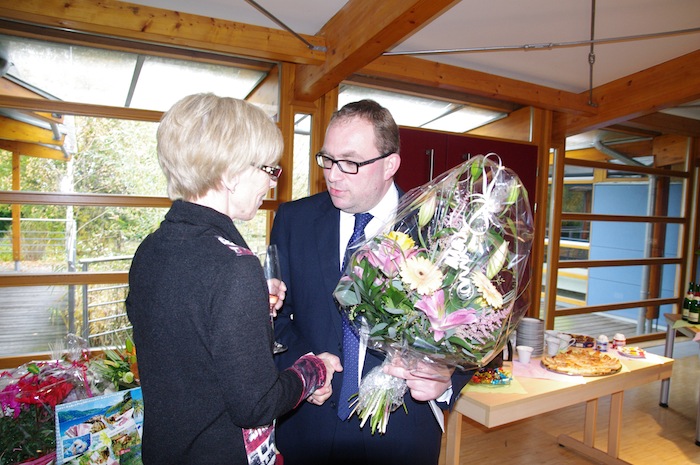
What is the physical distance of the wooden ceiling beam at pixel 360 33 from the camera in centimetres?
229

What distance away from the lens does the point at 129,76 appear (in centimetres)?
332

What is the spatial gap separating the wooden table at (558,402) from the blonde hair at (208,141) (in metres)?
1.79

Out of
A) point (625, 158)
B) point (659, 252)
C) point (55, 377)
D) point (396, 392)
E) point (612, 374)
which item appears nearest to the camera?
point (396, 392)

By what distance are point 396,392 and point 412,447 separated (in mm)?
284

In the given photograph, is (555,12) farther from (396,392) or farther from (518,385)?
(396,392)

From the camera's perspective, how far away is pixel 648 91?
4.14m

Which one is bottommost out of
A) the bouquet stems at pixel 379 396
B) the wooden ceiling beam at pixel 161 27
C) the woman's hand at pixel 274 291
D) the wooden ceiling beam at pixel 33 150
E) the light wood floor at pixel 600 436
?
the light wood floor at pixel 600 436

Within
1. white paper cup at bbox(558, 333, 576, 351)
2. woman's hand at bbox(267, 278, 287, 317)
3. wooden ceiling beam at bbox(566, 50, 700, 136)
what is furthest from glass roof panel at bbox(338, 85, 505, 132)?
woman's hand at bbox(267, 278, 287, 317)

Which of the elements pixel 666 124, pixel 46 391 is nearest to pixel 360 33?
pixel 46 391

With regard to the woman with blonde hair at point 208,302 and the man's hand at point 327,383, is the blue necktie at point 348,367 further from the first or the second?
the woman with blonde hair at point 208,302

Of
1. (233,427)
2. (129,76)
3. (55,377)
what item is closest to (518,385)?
(233,427)

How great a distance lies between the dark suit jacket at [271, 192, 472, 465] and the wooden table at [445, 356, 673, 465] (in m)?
0.75

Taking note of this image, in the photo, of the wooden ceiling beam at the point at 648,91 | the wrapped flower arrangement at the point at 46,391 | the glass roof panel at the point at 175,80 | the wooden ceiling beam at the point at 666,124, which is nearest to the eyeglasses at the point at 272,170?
the wrapped flower arrangement at the point at 46,391

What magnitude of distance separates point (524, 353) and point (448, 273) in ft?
6.57
